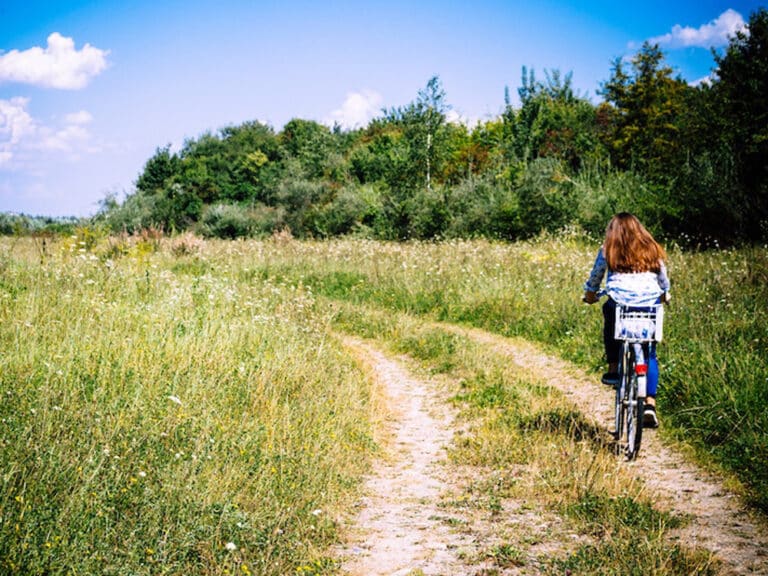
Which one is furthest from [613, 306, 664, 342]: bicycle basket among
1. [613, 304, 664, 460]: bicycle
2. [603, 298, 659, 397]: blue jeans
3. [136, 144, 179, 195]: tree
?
[136, 144, 179, 195]: tree

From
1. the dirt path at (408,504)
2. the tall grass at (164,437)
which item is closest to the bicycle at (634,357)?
the dirt path at (408,504)

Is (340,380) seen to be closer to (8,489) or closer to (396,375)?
(396,375)

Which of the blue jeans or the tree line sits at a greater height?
the tree line

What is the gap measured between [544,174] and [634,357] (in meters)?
21.6

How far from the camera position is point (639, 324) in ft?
17.5

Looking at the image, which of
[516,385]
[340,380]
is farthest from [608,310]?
[340,380]

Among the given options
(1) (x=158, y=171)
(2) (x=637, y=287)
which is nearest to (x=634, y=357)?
(2) (x=637, y=287)

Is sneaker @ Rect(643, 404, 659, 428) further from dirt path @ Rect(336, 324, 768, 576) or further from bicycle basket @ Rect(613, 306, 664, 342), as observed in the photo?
bicycle basket @ Rect(613, 306, 664, 342)

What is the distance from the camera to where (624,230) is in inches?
221

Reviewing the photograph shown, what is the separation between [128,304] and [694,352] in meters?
7.79

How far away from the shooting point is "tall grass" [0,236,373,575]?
3.33 m

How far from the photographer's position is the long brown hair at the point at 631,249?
18.2ft

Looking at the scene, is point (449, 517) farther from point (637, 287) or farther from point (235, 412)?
point (637, 287)

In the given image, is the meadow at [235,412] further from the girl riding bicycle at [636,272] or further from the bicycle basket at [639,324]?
the bicycle basket at [639,324]
